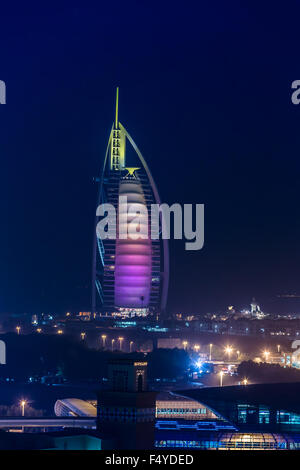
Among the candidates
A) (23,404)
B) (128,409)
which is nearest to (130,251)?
(23,404)

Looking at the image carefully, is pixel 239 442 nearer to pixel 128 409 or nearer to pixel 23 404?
pixel 128 409

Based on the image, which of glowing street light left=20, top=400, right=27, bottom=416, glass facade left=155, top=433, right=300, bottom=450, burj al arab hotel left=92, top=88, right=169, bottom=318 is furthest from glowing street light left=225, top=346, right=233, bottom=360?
glass facade left=155, top=433, right=300, bottom=450

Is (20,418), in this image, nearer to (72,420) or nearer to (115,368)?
(72,420)

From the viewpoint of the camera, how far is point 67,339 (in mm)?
151625

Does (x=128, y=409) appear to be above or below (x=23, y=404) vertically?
below

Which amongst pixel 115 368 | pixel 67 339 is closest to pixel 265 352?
pixel 67 339

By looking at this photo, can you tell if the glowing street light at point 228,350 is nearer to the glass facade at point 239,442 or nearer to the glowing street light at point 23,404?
the glowing street light at point 23,404

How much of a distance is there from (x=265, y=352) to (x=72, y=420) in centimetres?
9122

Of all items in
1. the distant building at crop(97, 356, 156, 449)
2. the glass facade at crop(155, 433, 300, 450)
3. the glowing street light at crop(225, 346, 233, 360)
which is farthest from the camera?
the glowing street light at crop(225, 346, 233, 360)

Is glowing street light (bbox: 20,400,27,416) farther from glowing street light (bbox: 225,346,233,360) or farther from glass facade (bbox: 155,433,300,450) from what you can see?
glowing street light (bbox: 225,346,233,360)

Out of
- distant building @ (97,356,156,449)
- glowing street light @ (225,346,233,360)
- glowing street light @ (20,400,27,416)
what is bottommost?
distant building @ (97,356,156,449)

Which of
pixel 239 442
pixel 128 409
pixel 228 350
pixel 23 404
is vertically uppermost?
pixel 228 350

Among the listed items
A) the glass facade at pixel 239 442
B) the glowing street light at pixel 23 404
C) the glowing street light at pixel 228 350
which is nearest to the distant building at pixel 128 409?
the glass facade at pixel 239 442
